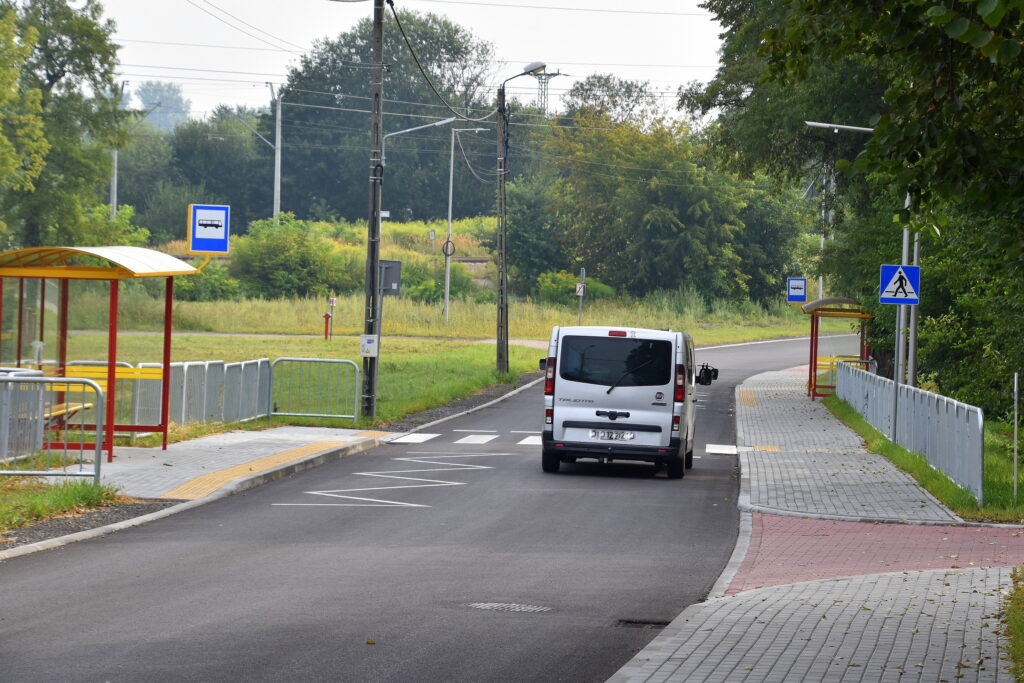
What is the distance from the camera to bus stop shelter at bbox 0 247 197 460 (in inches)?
628

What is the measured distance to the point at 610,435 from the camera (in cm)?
1781

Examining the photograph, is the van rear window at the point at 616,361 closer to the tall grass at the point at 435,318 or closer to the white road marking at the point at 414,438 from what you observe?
the white road marking at the point at 414,438

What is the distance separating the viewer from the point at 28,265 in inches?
650

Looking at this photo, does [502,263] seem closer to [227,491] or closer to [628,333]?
[628,333]

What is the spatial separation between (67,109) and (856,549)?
46.3 meters

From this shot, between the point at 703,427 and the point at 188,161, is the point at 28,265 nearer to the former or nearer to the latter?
the point at 703,427

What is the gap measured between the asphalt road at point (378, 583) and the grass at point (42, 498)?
1.00 meters

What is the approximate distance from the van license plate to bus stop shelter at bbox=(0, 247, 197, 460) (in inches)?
220

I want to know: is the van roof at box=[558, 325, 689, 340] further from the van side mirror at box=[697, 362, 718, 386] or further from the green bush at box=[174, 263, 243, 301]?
the green bush at box=[174, 263, 243, 301]

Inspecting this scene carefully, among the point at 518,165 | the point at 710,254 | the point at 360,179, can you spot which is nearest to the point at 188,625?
the point at 710,254

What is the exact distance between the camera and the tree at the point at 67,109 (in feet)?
169

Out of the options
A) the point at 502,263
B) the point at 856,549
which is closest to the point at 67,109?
the point at 502,263

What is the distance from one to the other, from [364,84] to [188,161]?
14.5m

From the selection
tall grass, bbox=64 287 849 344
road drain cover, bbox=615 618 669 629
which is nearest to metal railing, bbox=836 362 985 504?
road drain cover, bbox=615 618 669 629
